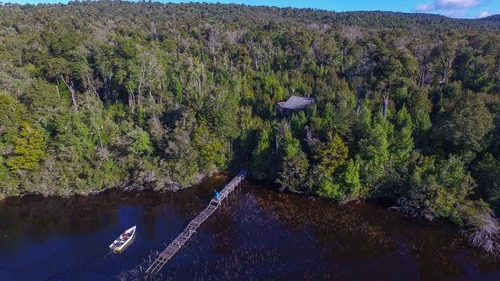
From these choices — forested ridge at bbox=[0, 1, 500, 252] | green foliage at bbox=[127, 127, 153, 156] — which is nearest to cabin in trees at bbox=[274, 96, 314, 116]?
forested ridge at bbox=[0, 1, 500, 252]

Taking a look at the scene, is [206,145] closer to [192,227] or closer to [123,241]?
[192,227]

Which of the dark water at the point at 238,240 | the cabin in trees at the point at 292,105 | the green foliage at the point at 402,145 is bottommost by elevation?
the dark water at the point at 238,240

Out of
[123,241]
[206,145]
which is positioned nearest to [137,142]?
[206,145]

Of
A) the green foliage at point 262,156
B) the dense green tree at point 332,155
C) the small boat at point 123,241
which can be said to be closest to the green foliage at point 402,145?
the dense green tree at point 332,155

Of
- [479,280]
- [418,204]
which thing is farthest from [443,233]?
[479,280]

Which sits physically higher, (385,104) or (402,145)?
(385,104)

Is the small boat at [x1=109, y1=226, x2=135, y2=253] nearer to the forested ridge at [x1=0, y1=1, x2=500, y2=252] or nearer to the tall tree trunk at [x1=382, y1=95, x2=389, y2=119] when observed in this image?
the forested ridge at [x1=0, y1=1, x2=500, y2=252]

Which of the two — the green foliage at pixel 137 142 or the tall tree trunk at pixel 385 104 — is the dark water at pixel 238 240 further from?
the tall tree trunk at pixel 385 104
